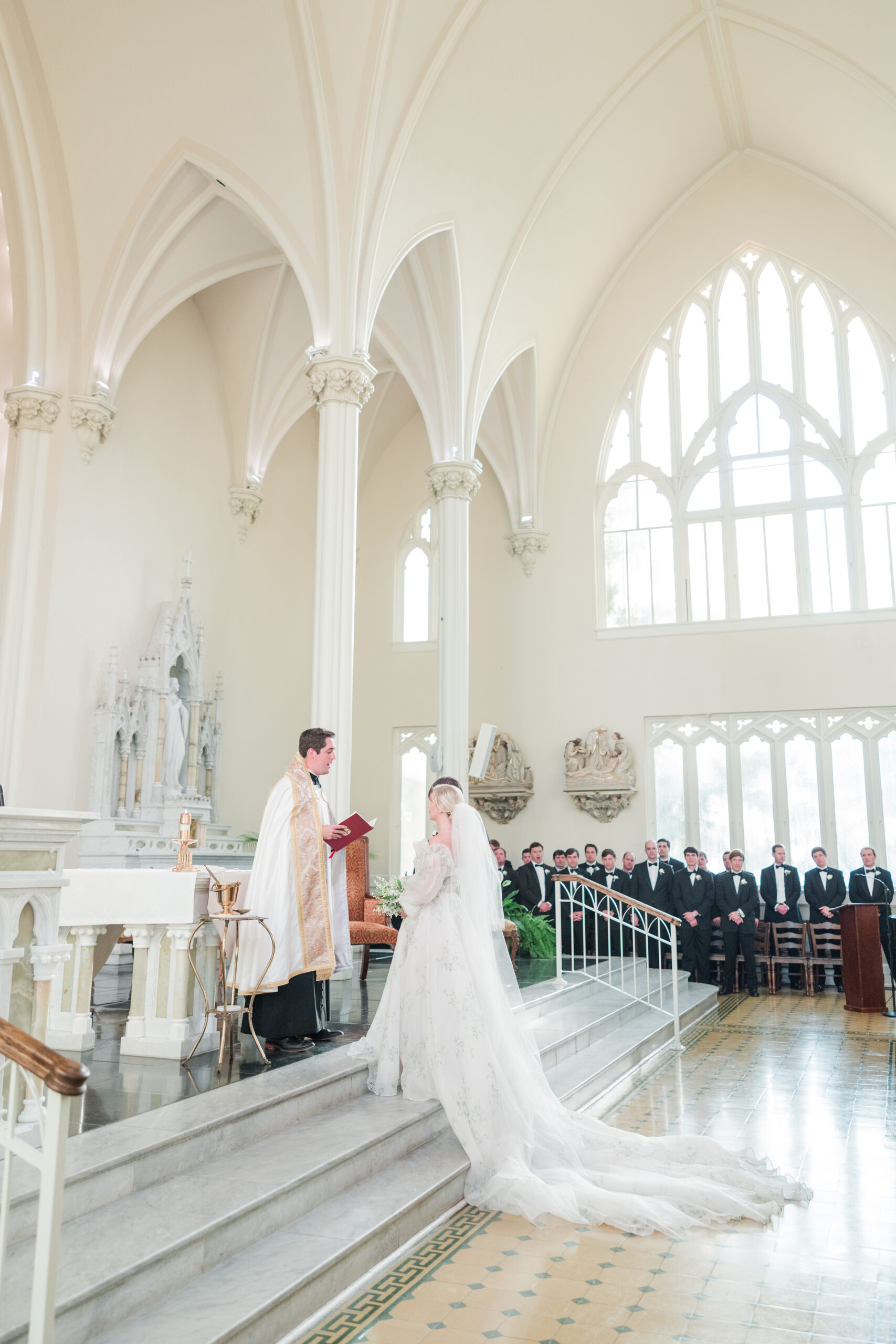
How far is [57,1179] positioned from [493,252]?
40.6ft

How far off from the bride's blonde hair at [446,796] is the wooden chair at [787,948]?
25.5 ft

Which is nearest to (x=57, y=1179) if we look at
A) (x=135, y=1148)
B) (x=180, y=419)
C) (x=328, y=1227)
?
(x=135, y=1148)

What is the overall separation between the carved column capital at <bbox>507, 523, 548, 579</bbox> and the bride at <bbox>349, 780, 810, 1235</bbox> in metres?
10.6

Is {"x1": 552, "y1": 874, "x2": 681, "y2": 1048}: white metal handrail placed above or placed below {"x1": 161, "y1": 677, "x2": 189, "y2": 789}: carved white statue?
below

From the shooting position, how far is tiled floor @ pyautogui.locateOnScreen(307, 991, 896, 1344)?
10.8 ft

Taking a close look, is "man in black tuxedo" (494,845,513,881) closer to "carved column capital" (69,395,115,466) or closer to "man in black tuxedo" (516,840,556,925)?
"man in black tuxedo" (516,840,556,925)

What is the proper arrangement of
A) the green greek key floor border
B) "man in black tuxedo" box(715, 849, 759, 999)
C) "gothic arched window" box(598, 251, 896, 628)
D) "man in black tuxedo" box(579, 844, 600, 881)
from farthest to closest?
"gothic arched window" box(598, 251, 896, 628)
"man in black tuxedo" box(579, 844, 600, 881)
"man in black tuxedo" box(715, 849, 759, 999)
the green greek key floor border

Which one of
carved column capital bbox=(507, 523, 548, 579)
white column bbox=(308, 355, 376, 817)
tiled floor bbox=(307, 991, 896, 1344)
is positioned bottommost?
tiled floor bbox=(307, 991, 896, 1344)

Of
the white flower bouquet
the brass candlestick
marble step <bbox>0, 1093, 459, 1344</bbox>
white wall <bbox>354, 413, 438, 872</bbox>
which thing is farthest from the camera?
white wall <bbox>354, 413, 438, 872</bbox>

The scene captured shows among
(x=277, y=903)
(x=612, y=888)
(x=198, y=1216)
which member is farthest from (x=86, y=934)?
(x=612, y=888)

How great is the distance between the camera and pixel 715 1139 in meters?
5.57

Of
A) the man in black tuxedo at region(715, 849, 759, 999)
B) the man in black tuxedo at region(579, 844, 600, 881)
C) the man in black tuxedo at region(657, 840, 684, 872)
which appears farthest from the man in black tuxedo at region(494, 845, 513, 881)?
the man in black tuxedo at region(715, 849, 759, 999)

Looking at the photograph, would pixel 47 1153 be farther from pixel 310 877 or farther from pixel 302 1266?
pixel 310 877

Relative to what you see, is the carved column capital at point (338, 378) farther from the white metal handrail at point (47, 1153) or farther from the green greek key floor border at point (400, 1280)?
the white metal handrail at point (47, 1153)
